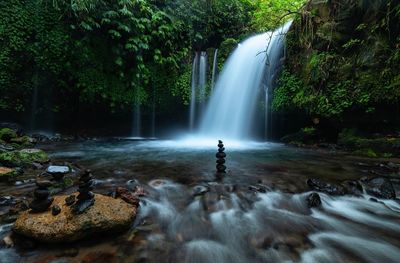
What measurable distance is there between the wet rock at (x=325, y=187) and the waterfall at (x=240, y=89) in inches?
296

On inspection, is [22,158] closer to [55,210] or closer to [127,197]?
[127,197]

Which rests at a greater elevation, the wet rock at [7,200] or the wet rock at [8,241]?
the wet rock at [7,200]

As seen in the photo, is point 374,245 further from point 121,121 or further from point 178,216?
point 121,121

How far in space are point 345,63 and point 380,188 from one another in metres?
6.51

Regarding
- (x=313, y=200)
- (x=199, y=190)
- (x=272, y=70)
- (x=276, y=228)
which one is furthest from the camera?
(x=272, y=70)

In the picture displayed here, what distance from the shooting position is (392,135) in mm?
8367

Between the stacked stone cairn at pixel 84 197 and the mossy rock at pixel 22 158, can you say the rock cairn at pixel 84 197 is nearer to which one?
the stacked stone cairn at pixel 84 197

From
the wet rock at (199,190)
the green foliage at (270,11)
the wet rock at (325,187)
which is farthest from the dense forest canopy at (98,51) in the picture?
the wet rock at (325,187)

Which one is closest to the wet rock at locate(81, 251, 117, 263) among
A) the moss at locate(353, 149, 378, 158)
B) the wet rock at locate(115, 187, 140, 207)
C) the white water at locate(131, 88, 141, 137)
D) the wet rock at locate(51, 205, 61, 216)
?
the wet rock at locate(51, 205, 61, 216)

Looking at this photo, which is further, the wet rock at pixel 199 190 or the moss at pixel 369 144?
the moss at pixel 369 144

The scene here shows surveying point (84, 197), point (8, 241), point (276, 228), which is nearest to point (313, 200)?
point (276, 228)

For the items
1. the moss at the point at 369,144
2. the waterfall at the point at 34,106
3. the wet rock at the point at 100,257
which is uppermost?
the waterfall at the point at 34,106

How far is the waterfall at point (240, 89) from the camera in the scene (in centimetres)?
1227

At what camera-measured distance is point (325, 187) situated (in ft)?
14.6
